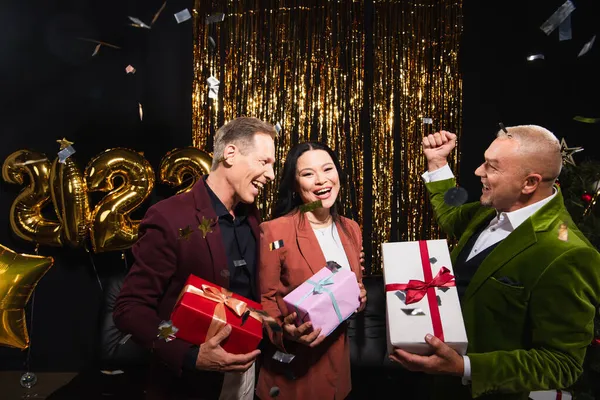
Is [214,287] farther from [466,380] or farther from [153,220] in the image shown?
[466,380]

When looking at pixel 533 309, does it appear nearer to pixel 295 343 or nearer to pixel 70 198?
pixel 295 343

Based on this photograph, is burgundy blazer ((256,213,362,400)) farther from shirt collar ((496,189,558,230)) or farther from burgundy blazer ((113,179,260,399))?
shirt collar ((496,189,558,230))

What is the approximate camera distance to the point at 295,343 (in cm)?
216

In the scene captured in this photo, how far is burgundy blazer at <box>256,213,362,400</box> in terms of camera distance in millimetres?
2137

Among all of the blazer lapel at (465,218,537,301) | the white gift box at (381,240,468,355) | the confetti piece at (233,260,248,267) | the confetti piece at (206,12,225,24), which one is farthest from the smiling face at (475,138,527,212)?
the confetti piece at (206,12,225,24)

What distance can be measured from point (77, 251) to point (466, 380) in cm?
309

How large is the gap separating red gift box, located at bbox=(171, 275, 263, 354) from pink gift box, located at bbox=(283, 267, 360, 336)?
167 mm

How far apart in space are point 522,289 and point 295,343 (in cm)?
94

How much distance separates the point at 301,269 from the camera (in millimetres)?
2188

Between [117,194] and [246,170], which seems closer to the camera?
[246,170]

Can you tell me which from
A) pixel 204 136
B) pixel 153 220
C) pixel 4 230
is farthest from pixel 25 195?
pixel 153 220

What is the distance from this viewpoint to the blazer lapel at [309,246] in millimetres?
2189

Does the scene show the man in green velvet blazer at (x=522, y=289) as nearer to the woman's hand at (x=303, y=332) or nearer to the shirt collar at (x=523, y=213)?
the shirt collar at (x=523, y=213)

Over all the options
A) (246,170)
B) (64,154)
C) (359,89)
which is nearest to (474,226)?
(246,170)
